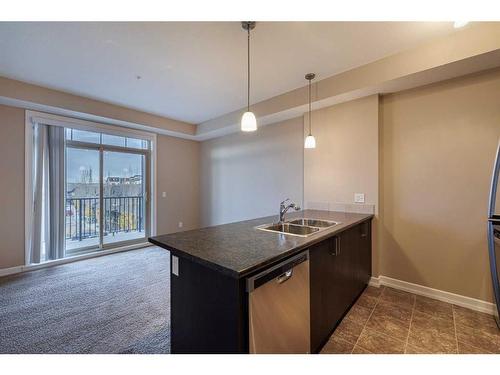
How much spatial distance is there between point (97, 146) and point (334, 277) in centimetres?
445

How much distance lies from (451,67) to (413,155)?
35.7 inches

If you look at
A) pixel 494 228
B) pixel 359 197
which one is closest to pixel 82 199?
pixel 359 197

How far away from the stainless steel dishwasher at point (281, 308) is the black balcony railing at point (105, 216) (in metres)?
4.13

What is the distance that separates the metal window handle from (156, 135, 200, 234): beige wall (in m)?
4.15

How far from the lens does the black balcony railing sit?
12.8 feet

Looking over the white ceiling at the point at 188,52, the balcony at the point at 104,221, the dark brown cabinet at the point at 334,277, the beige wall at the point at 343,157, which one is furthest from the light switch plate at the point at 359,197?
the balcony at the point at 104,221

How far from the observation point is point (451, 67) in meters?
2.07

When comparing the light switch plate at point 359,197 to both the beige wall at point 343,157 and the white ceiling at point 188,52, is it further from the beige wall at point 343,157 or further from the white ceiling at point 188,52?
the white ceiling at point 188,52

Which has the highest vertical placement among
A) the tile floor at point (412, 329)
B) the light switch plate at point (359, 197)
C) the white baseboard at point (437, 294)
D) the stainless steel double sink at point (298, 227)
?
the light switch plate at point (359, 197)

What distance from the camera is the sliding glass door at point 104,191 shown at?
3.87 meters

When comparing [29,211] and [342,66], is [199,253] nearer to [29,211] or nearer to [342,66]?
[342,66]

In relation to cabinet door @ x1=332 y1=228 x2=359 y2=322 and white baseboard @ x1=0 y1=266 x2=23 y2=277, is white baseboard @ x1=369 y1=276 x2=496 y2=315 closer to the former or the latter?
cabinet door @ x1=332 y1=228 x2=359 y2=322

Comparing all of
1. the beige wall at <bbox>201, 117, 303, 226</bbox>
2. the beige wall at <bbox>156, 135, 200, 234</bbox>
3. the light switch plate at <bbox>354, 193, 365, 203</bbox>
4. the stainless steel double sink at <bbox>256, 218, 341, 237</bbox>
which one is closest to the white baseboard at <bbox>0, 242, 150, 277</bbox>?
the beige wall at <bbox>156, 135, 200, 234</bbox>
